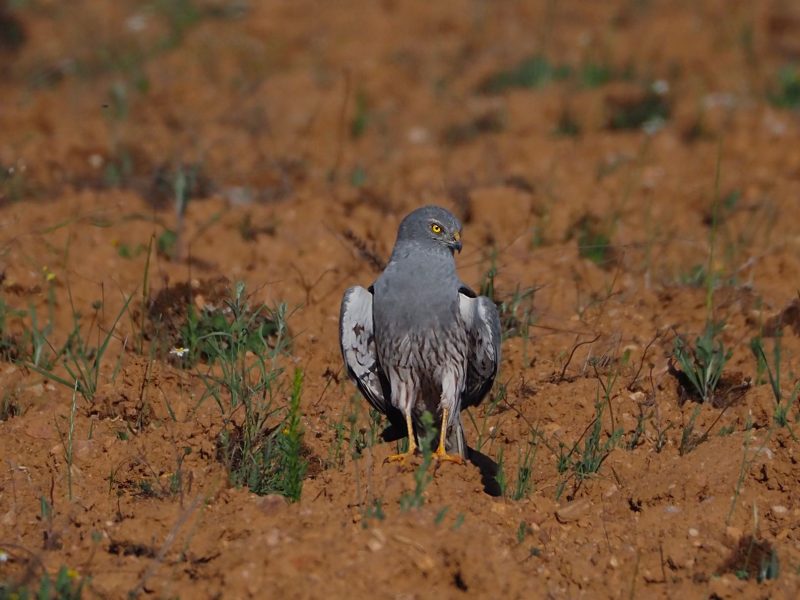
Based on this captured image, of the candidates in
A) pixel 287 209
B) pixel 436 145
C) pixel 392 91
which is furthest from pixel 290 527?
pixel 392 91

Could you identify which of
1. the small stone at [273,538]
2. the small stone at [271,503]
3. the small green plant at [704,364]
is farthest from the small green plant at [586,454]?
the small stone at [273,538]

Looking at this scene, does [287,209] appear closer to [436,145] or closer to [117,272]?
[117,272]

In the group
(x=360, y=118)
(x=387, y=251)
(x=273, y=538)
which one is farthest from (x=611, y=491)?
(x=360, y=118)

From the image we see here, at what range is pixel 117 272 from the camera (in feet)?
22.6

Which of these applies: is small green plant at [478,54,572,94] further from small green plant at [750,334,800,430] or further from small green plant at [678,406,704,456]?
small green plant at [678,406,704,456]

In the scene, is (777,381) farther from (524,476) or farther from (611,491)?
(524,476)

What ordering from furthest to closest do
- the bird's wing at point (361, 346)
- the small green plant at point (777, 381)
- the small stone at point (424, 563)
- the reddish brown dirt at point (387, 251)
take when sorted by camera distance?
the bird's wing at point (361, 346)
the small green plant at point (777, 381)
the reddish brown dirt at point (387, 251)
the small stone at point (424, 563)

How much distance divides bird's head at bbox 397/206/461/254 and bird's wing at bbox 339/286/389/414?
1.11 feet

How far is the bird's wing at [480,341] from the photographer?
17.7 feet

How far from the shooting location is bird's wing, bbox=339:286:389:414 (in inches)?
219

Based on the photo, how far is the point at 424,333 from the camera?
5.41 metres

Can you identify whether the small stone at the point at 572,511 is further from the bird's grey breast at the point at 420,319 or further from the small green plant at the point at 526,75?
the small green plant at the point at 526,75

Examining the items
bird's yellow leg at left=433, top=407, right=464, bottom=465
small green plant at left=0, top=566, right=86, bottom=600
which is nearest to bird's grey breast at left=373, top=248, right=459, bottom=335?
bird's yellow leg at left=433, top=407, right=464, bottom=465

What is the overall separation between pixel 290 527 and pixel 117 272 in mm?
2967
